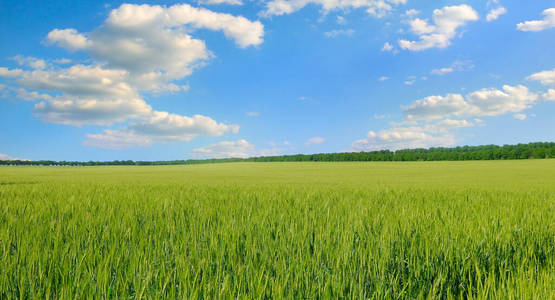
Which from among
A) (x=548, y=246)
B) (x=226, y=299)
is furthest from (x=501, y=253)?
(x=226, y=299)

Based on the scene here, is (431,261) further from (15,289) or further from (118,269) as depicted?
(15,289)

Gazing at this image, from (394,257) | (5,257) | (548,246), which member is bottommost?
(548,246)

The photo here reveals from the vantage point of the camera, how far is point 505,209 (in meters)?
4.76

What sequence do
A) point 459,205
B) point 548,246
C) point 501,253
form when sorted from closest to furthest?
1. point 501,253
2. point 548,246
3. point 459,205

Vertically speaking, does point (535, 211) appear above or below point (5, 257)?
below

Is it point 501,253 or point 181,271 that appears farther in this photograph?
point 501,253

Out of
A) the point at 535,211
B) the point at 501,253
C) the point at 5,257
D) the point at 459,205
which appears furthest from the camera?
the point at 459,205

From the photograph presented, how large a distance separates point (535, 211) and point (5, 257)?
265 inches

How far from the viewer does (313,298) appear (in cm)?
158

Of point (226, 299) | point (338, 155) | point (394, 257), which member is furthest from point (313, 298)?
point (338, 155)

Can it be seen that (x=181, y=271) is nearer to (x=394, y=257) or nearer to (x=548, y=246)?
(x=394, y=257)

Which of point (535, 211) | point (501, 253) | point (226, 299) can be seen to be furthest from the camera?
point (535, 211)

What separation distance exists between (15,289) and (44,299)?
188 millimetres

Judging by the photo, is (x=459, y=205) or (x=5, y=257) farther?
(x=459, y=205)
